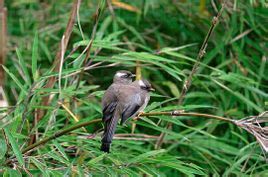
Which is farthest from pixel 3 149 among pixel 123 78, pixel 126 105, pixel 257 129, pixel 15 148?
pixel 257 129

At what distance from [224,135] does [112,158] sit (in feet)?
5.95

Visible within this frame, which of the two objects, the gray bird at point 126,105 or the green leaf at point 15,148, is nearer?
the green leaf at point 15,148

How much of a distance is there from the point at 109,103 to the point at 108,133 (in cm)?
22

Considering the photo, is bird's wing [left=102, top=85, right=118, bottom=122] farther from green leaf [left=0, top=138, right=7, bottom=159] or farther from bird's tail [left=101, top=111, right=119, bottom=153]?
green leaf [left=0, top=138, right=7, bottom=159]

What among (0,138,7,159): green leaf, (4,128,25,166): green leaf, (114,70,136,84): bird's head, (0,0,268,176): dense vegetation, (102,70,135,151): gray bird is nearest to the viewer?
(4,128,25,166): green leaf

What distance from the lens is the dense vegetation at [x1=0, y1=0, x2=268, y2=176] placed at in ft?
14.3

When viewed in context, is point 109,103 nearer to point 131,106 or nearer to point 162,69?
point 131,106

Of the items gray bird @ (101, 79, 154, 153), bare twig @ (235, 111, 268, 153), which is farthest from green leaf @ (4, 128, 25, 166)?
bare twig @ (235, 111, 268, 153)

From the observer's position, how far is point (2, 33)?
15.4 ft

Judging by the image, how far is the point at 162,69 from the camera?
5527 millimetres

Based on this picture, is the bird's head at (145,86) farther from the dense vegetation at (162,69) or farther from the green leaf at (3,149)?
the green leaf at (3,149)

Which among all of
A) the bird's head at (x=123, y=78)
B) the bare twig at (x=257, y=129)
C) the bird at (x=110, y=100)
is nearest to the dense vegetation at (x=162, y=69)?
the bird's head at (x=123, y=78)

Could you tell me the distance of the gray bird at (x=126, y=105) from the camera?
11.7 ft

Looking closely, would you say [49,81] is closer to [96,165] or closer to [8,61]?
[96,165]
